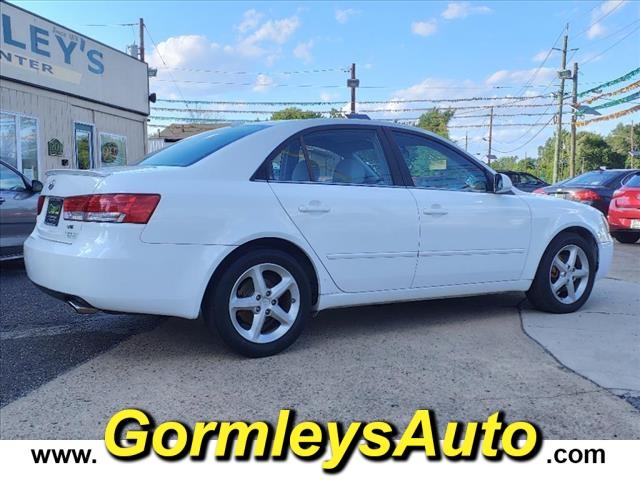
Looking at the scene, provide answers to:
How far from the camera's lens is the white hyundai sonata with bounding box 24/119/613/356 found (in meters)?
3.21

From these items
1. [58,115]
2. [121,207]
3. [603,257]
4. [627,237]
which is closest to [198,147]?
[121,207]

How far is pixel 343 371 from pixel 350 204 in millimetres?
1127

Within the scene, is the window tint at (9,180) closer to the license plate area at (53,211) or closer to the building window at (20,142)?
the license plate area at (53,211)

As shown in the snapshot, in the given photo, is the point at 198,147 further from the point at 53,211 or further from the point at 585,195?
the point at 585,195

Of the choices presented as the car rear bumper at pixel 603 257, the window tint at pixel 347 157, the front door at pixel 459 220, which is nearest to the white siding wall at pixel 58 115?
the window tint at pixel 347 157

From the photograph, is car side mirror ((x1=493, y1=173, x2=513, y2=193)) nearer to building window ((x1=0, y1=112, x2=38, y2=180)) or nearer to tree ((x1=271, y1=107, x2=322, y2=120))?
building window ((x1=0, y1=112, x2=38, y2=180))

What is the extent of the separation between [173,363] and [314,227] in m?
1.24

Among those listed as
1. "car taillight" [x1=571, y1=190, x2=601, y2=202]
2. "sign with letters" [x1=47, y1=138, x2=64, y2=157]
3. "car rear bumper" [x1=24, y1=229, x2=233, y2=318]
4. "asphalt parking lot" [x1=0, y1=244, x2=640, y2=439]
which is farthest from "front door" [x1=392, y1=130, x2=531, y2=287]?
"sign with letters" [x1=47, y1=138, x2=64, y2=157]

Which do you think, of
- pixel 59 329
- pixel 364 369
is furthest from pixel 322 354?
pixel 59 329

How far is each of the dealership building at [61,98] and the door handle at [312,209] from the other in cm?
862

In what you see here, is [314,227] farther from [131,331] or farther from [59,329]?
[59,329]

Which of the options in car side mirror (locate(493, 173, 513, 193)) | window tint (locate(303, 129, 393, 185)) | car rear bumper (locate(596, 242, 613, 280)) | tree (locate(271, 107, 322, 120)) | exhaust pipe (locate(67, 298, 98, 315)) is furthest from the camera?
tree (locate(271, 107, 322, 120))

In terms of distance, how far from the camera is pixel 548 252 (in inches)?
189

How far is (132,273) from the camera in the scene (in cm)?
316
